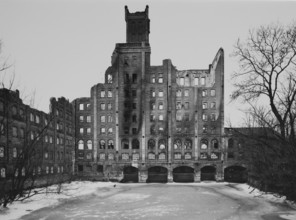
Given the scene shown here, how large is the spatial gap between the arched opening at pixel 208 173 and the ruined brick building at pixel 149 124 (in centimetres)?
16

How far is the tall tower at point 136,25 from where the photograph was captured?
5269 cm

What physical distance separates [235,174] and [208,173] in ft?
13.9

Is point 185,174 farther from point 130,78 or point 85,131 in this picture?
point 130,78

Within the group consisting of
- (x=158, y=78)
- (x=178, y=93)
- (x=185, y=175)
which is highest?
(x=158, y=78)

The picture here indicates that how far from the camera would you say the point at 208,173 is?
4812 centimetres

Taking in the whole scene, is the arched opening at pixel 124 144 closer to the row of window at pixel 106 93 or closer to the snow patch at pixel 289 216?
the row of window at pixel 106 93

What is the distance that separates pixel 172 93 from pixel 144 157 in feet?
37.8

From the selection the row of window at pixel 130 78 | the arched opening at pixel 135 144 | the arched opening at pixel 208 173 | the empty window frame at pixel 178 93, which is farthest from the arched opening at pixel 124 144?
the arched opening at pixel 208 173

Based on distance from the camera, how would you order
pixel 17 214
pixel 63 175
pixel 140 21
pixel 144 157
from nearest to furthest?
pixel 17 214 < pixel 63 175 < pixel 144 157 < pixel 140 21

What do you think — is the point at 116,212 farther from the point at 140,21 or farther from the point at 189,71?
the point at 140,21

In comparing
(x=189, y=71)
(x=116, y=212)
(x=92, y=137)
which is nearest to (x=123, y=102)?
(x=92, y=137)

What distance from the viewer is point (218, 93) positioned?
4900 cm

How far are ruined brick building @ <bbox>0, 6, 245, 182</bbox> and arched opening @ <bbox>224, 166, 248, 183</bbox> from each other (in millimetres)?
1554

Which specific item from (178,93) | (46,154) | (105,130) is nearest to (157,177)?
(105,130)
